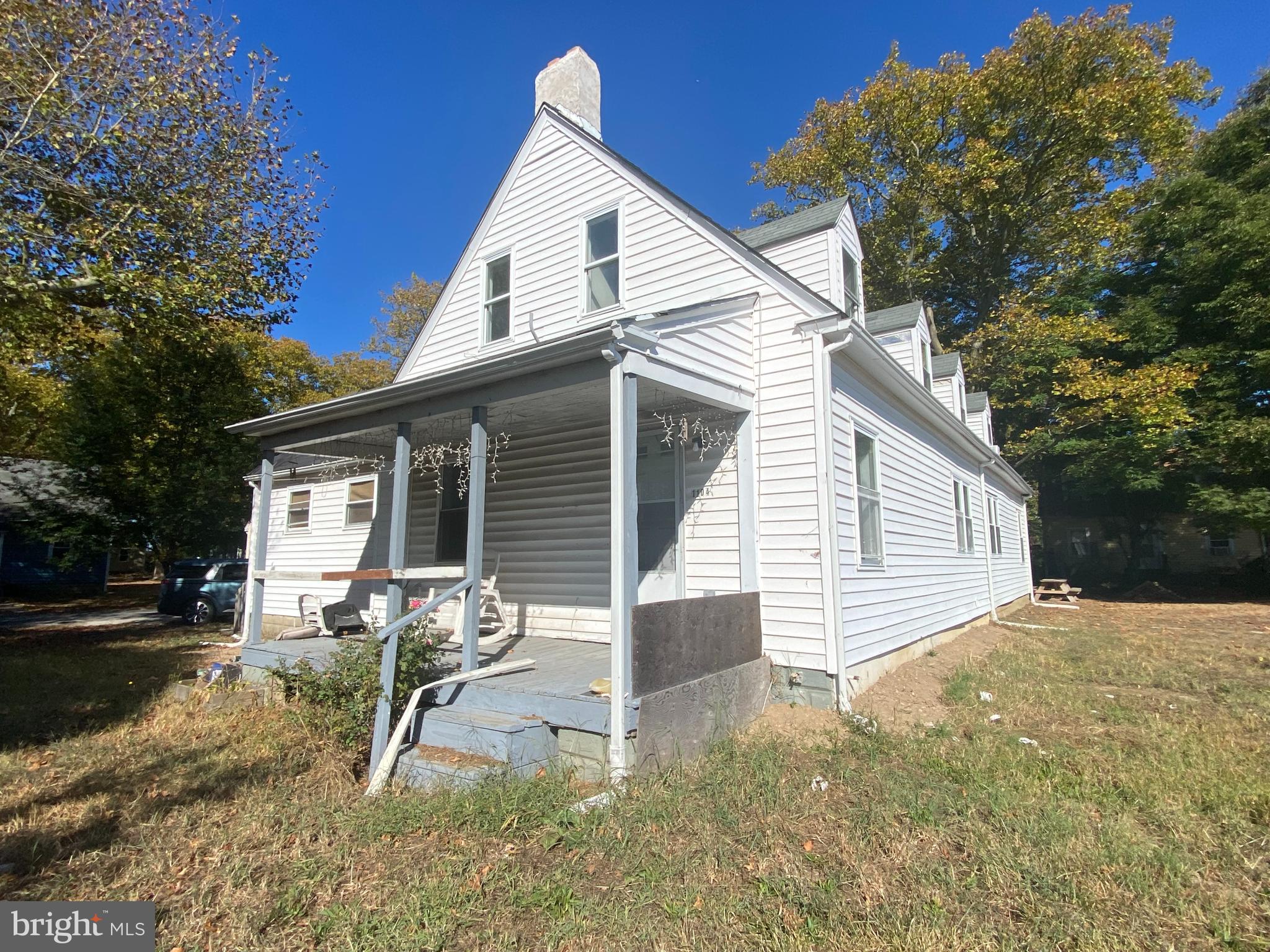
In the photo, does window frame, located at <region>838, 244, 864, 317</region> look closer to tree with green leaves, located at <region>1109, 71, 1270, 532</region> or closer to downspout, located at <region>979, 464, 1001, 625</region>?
downspout, located at <region>979, 464, 1001, 625</region>

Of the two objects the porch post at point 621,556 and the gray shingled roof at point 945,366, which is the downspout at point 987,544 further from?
the porch post at point 621,556

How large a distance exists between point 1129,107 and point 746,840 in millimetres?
27556

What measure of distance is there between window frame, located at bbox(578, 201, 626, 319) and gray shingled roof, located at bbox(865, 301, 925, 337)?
4512mm

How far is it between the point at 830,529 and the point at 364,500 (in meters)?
8.38

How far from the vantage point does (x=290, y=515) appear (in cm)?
1310

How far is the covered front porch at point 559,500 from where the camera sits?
4949 mm

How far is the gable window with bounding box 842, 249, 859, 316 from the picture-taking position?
8805 mm

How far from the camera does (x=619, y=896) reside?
3062mm

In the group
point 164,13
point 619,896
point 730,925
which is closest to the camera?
point 730,925

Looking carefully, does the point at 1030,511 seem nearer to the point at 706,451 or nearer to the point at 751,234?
the point at 751,234

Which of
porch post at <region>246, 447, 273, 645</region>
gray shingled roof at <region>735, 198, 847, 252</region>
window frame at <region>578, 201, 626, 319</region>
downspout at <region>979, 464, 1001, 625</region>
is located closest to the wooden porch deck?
porch post at <region>246, 447, 273, 645</region>

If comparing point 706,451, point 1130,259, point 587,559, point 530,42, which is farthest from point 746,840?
point 1130,259

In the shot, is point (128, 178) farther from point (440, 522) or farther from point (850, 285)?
point (850, 285)

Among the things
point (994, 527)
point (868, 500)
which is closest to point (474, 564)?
point (868, 500)
